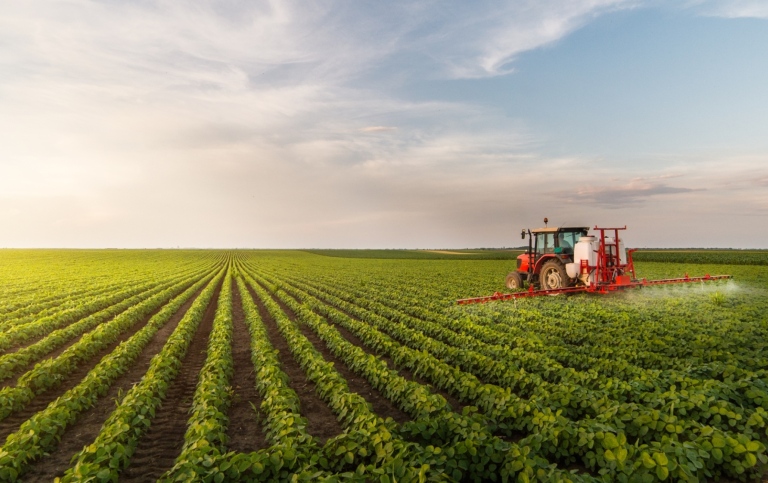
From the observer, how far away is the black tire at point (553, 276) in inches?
696

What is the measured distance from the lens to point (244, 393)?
29.8ft

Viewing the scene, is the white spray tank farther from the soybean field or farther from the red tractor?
the soybean field

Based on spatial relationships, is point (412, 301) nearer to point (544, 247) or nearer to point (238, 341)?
point (544, 247)

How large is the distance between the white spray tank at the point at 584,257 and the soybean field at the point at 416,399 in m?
1.45

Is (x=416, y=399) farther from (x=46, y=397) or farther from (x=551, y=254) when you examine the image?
(x=551, y=254)

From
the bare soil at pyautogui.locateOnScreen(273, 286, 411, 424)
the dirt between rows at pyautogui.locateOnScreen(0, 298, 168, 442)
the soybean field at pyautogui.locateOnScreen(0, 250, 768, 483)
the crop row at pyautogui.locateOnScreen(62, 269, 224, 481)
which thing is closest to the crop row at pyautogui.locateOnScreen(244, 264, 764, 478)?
the soybean field at pyautogui.locateOnScreen(0, 250, 768, 483)

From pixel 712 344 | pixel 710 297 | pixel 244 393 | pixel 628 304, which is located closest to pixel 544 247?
pixel 628 304

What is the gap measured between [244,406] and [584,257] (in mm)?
13683

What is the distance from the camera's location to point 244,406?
8.27m

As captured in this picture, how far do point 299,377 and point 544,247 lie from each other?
13.3 metres

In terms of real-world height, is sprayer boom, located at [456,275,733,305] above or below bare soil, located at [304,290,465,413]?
above

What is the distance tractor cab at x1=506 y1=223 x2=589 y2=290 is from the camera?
59.4ft

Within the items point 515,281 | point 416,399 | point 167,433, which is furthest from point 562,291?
point 167,433

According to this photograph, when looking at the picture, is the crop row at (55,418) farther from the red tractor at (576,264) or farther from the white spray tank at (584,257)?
the white spray tank at (584,257)
